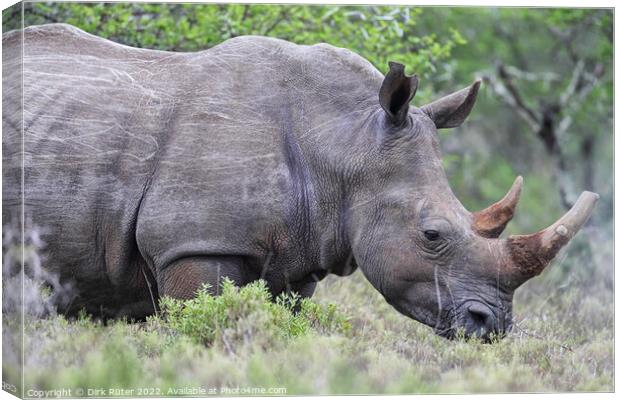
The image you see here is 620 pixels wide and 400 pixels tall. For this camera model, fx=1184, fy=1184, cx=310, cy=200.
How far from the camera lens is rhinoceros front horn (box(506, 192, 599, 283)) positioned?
24.5ft

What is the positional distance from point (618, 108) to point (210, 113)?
3319 millimetres

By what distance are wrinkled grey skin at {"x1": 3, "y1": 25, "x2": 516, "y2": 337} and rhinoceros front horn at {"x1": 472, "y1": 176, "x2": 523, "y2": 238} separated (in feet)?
0.35

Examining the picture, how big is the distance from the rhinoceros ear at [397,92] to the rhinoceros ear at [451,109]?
1.44 feet

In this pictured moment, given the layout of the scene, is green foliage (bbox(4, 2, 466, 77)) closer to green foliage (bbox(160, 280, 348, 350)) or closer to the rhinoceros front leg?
the rhinoceros front leg

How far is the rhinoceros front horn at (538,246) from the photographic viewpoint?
24.5 ft

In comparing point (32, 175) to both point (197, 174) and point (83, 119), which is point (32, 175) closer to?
point (83, 119)

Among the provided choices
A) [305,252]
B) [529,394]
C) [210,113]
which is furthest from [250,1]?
[529,394]

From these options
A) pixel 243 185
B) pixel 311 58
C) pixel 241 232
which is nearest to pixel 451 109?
pixel 311 58

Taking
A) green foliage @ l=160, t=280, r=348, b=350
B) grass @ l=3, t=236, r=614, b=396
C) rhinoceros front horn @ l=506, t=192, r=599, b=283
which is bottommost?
grass @ l=3, t=236, r=614, b=396

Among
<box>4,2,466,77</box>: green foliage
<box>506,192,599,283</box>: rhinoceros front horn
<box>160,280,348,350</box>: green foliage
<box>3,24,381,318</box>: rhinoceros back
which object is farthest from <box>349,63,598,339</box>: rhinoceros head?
<box>4,2,466,77</box>: green foliage

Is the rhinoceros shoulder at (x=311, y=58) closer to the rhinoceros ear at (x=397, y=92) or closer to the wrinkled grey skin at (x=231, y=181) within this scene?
the wrinkled grey skin at (x=231, y=181)

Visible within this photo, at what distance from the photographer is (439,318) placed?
25.0 ft

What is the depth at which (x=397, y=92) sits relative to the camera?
302 inches

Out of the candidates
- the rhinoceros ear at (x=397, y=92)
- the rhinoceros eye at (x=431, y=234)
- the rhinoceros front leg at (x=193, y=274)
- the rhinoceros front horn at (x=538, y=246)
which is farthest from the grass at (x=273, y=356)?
the rhinoceros ear at (x=397, y=92)
